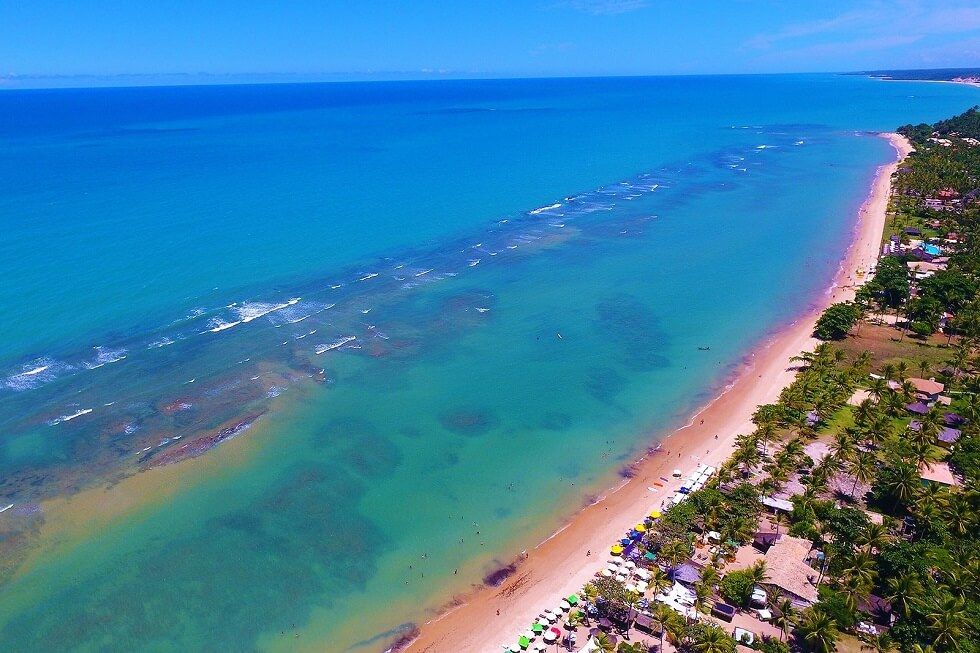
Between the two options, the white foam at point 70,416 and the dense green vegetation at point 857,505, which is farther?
the white foam at point 70,416

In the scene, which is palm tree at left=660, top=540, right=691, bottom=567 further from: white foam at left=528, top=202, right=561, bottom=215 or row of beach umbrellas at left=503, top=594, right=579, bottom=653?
white foam at left=528, top=202, right=561, bottom=215

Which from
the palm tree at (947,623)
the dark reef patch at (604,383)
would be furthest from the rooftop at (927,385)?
the palm tree at (947,623)

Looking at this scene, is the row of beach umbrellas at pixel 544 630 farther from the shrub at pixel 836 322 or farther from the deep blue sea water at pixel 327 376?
the shrub at pixel 836 322

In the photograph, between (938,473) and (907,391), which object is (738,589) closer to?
(938,473)

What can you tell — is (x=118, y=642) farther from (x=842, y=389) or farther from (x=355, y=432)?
(x=842, y=389)

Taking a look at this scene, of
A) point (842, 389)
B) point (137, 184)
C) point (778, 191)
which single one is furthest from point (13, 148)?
point (842, 389)

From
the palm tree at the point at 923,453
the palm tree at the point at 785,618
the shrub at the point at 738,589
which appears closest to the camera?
the palm tree at the point at 785,618
